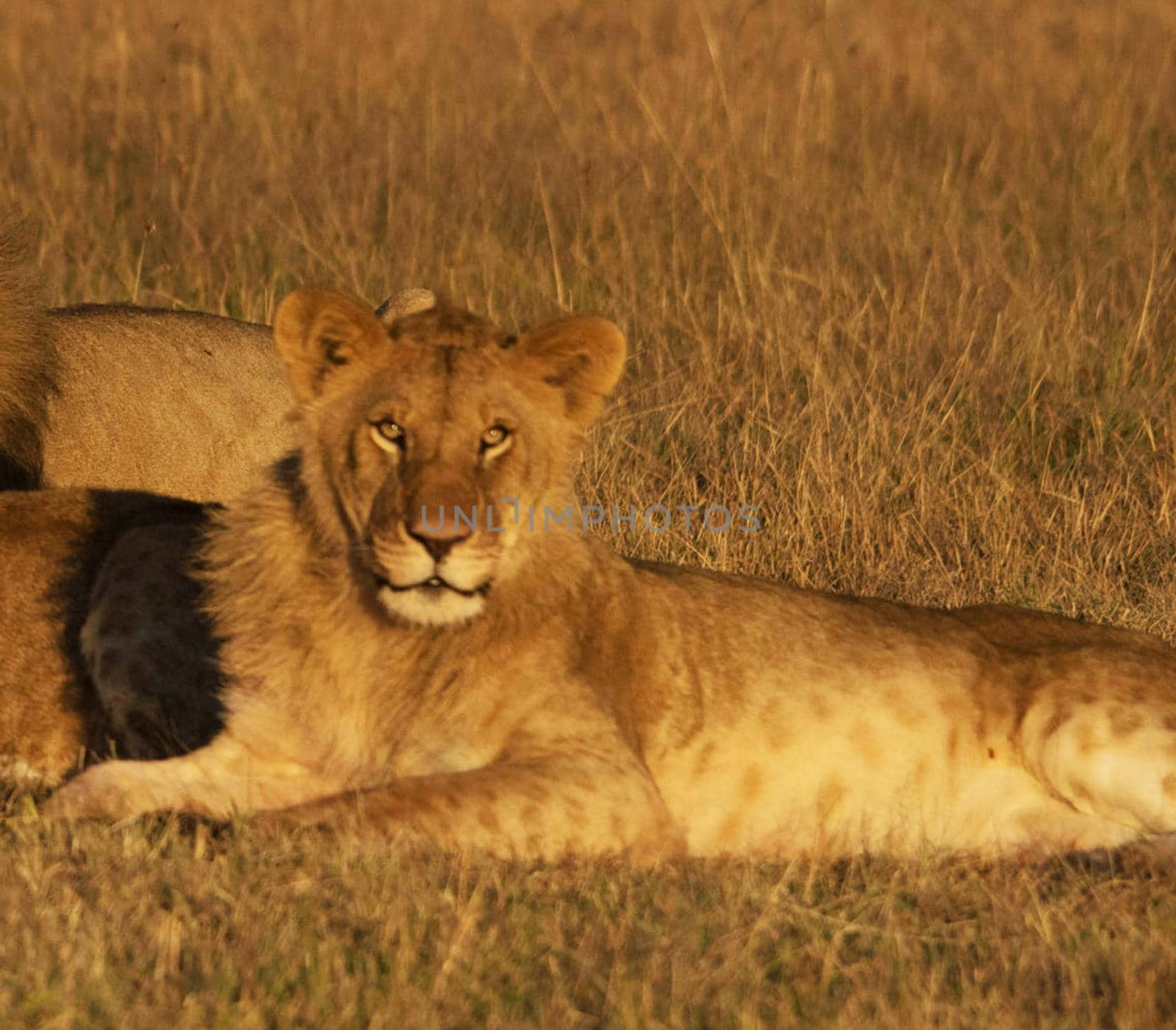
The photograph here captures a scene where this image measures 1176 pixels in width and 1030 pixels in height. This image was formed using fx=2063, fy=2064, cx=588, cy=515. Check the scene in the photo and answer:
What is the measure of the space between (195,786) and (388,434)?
0.77 metres

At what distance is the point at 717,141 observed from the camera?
8.99m

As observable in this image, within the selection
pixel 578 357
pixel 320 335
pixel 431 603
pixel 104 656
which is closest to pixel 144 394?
pixel 104 656

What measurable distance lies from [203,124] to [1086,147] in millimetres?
4056

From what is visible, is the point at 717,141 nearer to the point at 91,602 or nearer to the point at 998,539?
the point at 998,539

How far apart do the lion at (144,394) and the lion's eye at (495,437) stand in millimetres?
1808

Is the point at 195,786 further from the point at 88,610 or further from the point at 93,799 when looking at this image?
the point at 88,610

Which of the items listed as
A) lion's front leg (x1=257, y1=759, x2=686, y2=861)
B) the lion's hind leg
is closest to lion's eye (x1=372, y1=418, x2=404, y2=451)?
lion's front leg (x1=257, y1=759, x2=686, y2=861)

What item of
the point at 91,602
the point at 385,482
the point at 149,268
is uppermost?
the point at 385,482

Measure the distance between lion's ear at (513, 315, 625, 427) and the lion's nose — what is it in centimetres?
44

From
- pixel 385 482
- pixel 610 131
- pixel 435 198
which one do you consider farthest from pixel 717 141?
pixel 385 482

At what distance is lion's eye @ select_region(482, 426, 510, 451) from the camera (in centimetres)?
368

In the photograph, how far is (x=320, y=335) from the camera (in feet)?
12.4

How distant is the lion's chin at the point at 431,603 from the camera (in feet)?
11.7

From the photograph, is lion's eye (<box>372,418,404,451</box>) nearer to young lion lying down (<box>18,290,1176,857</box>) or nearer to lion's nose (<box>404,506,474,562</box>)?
young lion lying down (<box>18,290,1176,857</box>)
